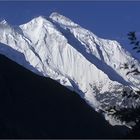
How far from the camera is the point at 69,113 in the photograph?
390 ft

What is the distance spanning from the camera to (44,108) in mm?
118812

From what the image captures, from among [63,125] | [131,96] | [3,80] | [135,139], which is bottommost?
[135,139]

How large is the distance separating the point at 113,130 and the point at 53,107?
468 inches

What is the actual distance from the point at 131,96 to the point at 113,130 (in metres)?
102

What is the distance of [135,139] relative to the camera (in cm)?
1549

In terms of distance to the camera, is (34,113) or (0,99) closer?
(0,99)

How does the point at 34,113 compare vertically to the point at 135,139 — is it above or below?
above

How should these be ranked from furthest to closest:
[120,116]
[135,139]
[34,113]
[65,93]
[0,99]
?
[65,93]
[34,113]
[0,99]
[120,116]
[135,139]

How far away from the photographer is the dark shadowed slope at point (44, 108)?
4348 inches

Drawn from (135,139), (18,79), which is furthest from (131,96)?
(18,79)

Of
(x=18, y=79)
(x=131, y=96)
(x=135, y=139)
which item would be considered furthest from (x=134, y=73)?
(x=18, y=79)

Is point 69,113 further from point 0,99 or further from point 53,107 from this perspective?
point 0,99

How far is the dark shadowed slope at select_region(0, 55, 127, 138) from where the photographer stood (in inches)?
4348

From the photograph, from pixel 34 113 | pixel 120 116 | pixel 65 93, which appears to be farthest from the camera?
pixel 65 93
